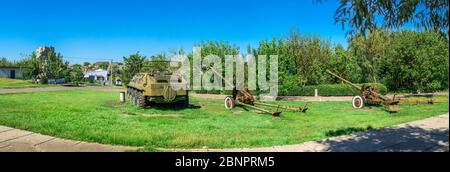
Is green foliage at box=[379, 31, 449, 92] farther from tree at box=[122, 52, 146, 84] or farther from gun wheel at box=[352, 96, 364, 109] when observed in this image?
tree at box=[122, 52, 146, 84]

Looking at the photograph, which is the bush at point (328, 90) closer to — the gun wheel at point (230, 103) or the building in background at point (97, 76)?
the gun wheel at point (230, 103)

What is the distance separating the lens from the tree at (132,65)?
41041 millimetres

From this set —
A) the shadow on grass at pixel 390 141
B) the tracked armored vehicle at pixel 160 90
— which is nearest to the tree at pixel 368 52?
the tracked armored vehicle at pixel 160 90

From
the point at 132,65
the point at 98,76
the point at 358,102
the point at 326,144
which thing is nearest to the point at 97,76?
the point at 98,76

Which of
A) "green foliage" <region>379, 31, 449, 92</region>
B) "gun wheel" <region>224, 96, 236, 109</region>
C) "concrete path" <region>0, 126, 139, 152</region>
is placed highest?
"green foliage" <region>379, 31, 449, 92</region>

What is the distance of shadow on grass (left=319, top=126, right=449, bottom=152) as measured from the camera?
5913mm

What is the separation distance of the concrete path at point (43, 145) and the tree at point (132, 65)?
33.2 metres

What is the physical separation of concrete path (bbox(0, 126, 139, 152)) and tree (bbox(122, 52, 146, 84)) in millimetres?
33159

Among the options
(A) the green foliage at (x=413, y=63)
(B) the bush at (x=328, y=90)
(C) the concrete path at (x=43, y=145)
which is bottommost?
(C) the concrete path at (x=43, y=145)

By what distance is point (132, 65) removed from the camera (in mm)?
43031

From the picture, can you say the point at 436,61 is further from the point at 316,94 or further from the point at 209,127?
the point at 209,127

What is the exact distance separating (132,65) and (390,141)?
130 ft

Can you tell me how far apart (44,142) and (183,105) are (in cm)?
901

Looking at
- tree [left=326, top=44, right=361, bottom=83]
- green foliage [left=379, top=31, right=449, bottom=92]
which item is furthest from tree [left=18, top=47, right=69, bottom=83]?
green foliage [left=379, top=31, right=449, bottom=92]
